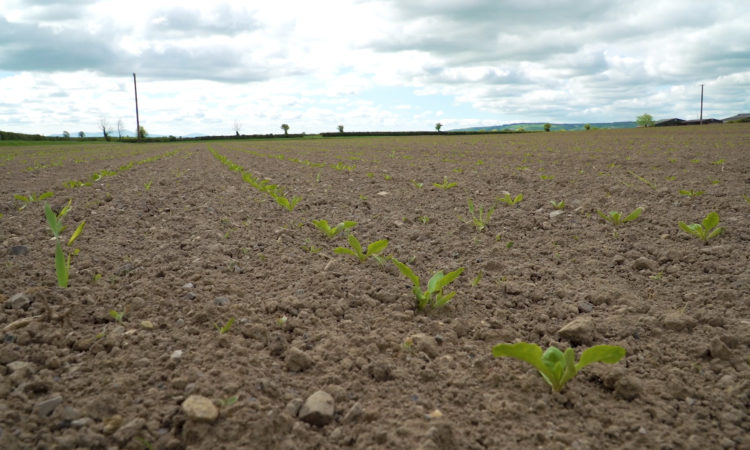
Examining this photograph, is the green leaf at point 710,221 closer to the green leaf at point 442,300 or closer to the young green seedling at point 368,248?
the green leaf at point 442,300

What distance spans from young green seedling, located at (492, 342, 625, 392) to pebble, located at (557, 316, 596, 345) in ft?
1.36

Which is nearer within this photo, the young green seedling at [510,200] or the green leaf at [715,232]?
the green leaf at [715,232]

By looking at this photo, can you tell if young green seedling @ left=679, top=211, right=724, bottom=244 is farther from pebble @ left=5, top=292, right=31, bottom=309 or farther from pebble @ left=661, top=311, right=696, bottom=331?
pebble @ left=5, top=292, right=31, bottom=309

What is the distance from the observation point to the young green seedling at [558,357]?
157cm

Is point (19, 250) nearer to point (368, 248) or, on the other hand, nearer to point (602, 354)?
point (368, 248)

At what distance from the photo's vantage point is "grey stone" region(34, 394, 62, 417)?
147 cm

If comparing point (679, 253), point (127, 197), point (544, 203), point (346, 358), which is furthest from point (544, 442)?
point (127, 197)

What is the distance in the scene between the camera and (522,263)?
2998 mm

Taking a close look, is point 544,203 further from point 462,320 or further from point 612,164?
point 612,164

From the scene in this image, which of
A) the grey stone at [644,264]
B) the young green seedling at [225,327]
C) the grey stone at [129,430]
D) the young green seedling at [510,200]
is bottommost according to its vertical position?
the grey stone at [129,430]

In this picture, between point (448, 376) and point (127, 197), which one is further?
point (127, 197)

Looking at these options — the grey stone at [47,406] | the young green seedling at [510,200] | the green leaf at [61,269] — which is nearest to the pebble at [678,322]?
the grey stone at [47,406]

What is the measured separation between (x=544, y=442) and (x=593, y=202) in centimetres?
392

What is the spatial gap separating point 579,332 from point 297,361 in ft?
4.07
